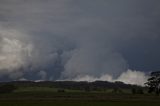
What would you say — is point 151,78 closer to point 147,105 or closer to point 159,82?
point 159,82

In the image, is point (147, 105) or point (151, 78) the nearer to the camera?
point (147, 105)

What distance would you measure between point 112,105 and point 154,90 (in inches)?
2839

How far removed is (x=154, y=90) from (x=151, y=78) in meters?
5.75

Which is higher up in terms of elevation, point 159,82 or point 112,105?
point 159,82

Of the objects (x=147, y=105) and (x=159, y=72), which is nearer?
(x=147, y=105)

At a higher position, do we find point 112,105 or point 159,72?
point 159,72

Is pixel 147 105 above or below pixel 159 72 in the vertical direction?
below

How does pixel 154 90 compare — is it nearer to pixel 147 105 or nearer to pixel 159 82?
pixel 159 82

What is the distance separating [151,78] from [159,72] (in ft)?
15.1

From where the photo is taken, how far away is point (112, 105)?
80875 mm

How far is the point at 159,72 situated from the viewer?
148000mm

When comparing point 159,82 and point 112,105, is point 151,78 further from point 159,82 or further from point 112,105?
point 112,105

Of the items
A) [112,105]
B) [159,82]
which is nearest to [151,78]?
[159,82]

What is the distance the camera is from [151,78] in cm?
14712
